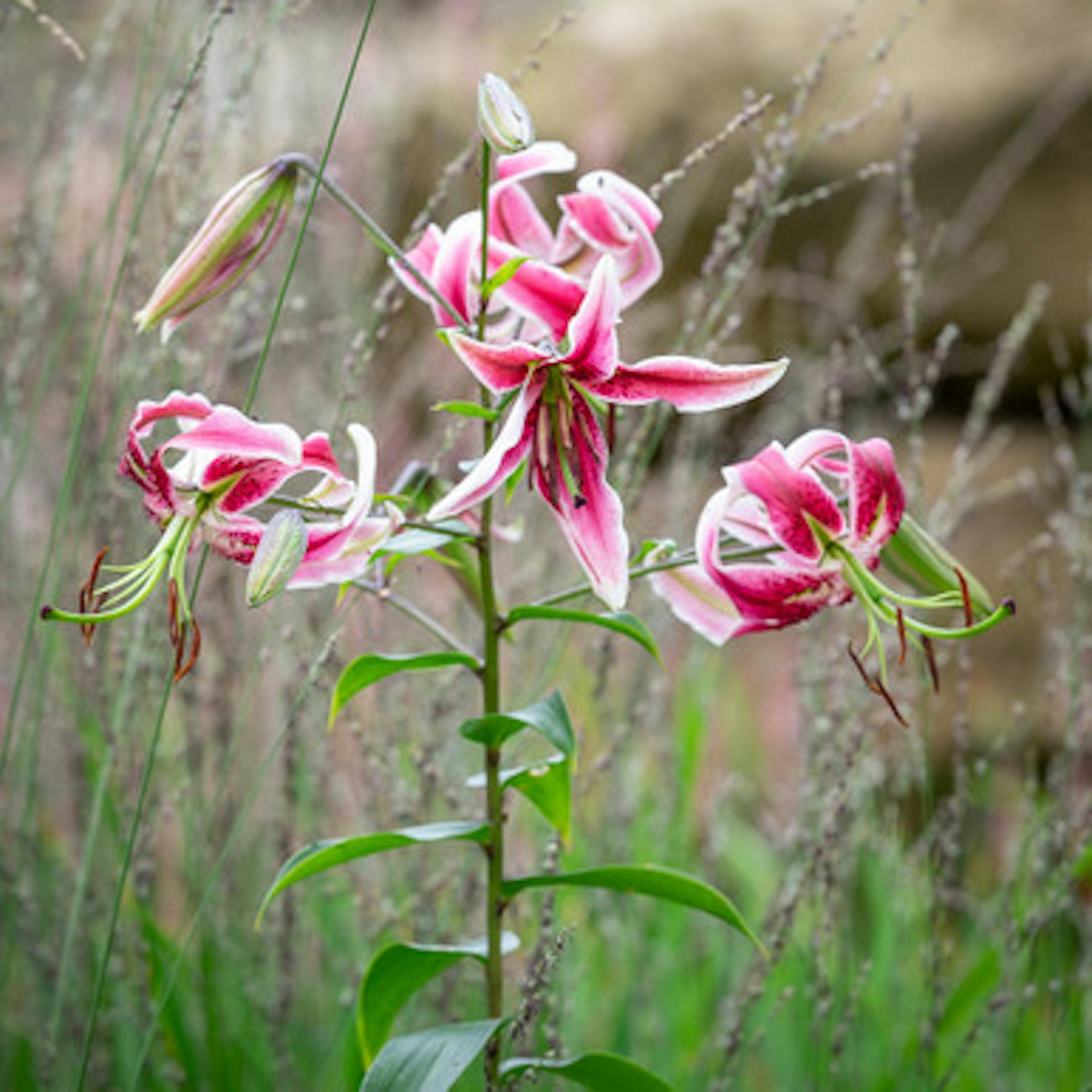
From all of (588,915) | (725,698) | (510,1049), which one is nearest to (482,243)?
(510,1049)

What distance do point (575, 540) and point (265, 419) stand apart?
98cm

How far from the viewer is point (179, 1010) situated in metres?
0.96

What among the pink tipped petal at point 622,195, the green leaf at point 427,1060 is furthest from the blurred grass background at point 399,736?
the pink tipped petal at point 622,195

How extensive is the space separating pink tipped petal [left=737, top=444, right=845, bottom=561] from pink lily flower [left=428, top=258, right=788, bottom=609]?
0.07ft

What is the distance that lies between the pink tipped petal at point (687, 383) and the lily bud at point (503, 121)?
0.08 metres

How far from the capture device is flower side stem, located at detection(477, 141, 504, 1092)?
561 mm

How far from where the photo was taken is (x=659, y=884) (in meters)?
0.55

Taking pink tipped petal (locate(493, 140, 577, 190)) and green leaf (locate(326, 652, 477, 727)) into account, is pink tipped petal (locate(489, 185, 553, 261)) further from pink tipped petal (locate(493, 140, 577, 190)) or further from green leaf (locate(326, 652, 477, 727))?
green leaf (locate(326, 652, 477, 727))

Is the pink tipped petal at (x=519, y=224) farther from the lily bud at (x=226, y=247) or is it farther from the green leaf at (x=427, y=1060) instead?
the green leaf at (x=427, y=1060)

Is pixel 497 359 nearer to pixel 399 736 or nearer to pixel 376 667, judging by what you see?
pixel 376 667

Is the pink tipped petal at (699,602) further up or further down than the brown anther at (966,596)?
further down

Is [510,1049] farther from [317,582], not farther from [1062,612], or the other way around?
[1062,612]

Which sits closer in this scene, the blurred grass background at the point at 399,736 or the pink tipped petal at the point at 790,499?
the pink tipped petal at the point at 790,499

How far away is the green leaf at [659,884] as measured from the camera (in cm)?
53
